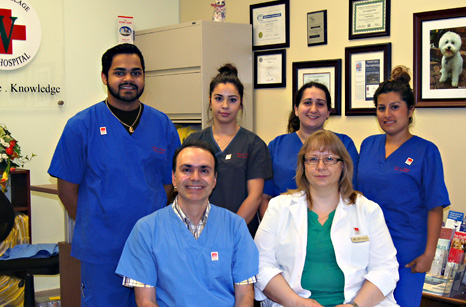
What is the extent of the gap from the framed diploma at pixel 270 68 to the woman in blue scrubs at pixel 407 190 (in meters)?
1.52

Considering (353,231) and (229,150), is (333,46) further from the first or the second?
(353,231)

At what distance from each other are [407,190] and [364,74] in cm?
124

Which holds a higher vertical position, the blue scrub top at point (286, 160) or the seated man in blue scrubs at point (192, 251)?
the blue scrub top at point (286, 160)

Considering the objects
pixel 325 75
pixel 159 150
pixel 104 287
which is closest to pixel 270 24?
pixel 325 75

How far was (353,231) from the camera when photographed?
2.01 m

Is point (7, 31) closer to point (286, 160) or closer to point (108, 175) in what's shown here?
point (108, 175)

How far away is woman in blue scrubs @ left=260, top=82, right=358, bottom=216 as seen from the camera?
240 cm

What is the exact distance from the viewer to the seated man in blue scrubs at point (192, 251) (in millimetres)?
1753

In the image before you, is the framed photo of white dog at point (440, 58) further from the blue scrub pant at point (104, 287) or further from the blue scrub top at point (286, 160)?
the blue scrub pant at point (104, 287)

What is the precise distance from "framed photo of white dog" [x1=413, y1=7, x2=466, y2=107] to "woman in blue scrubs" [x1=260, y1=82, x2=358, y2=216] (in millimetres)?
817

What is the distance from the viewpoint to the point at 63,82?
3.99 m

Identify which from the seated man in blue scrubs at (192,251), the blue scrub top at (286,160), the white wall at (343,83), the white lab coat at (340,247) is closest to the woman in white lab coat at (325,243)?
the white lab coat at (340,247)

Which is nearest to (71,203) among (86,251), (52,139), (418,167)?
(86,251)

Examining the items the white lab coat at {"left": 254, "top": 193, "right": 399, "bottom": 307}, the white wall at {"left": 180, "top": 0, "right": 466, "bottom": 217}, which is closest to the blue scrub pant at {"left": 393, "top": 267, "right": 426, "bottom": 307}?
the white lab coat at {"left": 254, "top": 193, "right": 399, "bottom": 307}
